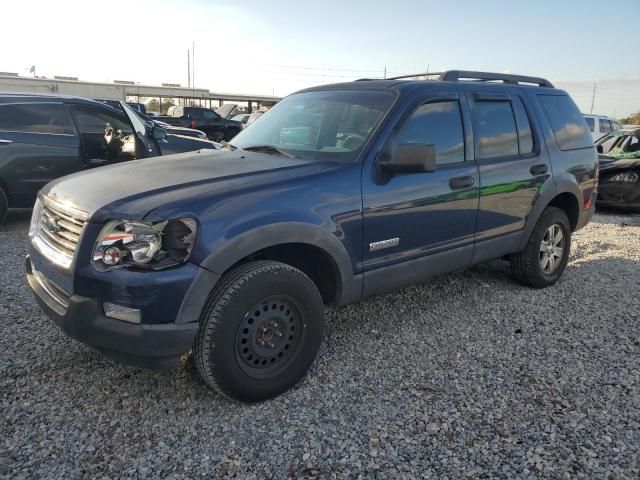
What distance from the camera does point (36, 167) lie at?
6.32 m

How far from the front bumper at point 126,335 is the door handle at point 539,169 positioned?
3.26 meters

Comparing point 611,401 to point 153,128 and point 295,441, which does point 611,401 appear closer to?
point 295,441

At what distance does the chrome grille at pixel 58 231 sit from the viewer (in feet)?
8.52

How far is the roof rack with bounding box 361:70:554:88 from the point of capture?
13.2ft

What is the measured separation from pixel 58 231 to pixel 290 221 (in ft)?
4.34

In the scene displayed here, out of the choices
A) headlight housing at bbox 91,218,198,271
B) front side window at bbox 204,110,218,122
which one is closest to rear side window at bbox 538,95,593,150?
headlight housing at bbox 91,218,198,271

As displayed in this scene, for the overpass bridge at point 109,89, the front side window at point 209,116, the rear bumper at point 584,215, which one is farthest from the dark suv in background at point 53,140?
the overpass bridge at point 109,89

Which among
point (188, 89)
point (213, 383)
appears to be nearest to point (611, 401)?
point (213, 383)

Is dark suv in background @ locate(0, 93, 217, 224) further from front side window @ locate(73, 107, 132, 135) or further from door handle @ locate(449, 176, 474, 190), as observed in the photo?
door handle @ locate(449, 176, 474, 190)

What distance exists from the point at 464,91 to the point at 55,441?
3591mm

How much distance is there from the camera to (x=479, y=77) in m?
4.32

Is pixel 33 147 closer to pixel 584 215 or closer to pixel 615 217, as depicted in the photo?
pixel 584 215

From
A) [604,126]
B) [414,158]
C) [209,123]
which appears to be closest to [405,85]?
[414,158]

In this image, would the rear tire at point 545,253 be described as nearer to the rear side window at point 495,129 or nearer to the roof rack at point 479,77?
the rear side window at point 495,129
